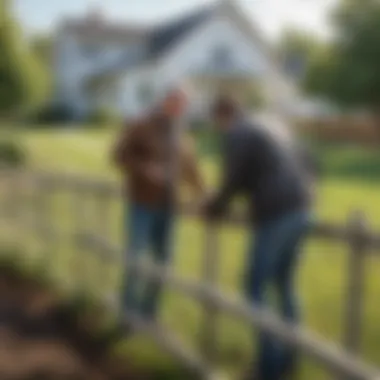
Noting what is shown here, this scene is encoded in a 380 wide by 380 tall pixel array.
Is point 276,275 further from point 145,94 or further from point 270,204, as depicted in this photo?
point 145,94

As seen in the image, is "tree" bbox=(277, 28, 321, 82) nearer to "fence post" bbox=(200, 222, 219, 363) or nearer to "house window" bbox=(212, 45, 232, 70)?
"house window" bbox=(212, 45, 232, 70)

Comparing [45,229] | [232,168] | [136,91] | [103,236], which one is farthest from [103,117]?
[45,229]

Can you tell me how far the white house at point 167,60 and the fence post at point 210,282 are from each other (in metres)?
0.68

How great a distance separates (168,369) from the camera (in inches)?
162

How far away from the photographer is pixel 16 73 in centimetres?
360

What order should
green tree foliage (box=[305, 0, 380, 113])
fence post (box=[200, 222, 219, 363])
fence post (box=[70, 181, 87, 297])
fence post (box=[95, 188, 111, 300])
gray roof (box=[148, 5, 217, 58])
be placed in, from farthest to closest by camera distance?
fence post (box=[70, 181, 87, 297]), fence post (box=[95, 188, 111, 300]), fence post (box=[200, 222, 219, 363]), gray roof (box=[148, 5, 217, 58]), green tree foliage (box=[305, 0, 380, 113])

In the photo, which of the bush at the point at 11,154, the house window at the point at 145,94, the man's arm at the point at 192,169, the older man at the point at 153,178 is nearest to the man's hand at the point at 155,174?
the older man at the point at 153,178

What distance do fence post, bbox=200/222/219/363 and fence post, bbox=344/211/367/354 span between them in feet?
2.27

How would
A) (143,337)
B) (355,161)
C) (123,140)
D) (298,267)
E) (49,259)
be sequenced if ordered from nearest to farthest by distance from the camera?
(355,161) < (298,267) < (123,140) < (143,337) < (49,259)

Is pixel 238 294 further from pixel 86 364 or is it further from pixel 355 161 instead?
pixel 355 161

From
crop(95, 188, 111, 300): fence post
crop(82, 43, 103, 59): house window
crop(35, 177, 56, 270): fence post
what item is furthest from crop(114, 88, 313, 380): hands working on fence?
crop(35, 177, 56, 270): fence post

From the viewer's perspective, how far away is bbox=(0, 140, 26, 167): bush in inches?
155

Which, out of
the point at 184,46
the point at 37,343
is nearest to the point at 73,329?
the point at 37,343

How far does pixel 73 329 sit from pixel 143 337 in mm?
299
